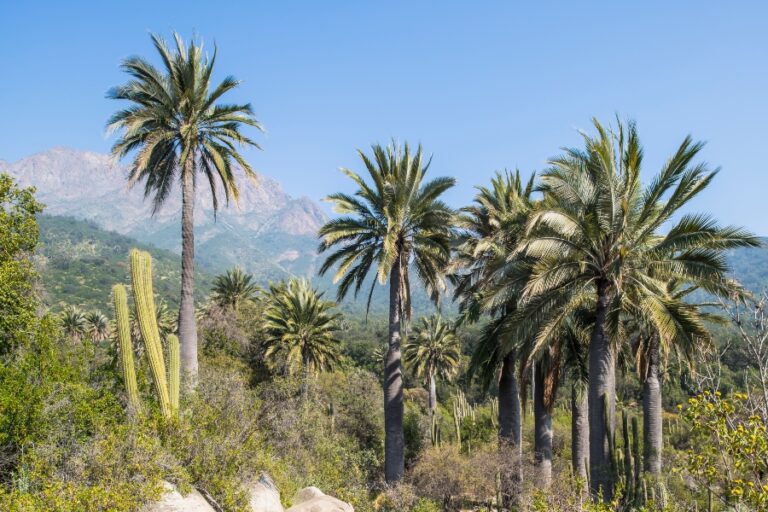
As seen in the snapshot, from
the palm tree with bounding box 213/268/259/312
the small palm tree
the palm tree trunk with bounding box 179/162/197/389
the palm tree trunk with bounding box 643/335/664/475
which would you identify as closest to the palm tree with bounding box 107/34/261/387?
the palm tree trunk with bounding box 179/162/197/389

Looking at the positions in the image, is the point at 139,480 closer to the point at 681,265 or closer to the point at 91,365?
the point at 91,365

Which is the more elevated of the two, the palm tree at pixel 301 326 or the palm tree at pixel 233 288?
the palm tree at pixel 233 288

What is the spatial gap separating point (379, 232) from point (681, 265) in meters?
8.57

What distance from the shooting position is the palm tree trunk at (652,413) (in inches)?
622

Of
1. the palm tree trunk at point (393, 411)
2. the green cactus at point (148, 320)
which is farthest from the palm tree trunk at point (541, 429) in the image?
the green cactus at point (148, 320)

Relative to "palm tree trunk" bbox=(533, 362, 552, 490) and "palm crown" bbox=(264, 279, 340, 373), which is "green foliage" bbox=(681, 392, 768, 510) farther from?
"palm crown" bbox=(264, 279, 340, 373)

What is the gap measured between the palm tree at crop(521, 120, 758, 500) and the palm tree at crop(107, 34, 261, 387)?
958 cm

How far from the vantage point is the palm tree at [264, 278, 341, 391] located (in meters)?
25.4

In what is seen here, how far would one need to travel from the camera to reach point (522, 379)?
14234mm

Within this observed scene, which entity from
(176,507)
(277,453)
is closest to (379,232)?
(277,453)

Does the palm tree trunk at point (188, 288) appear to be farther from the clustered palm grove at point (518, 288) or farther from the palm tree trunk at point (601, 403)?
the palm tree trunk at point (601, 403)

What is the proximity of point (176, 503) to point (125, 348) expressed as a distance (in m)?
4.05

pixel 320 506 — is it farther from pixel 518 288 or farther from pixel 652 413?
pixel 652 413

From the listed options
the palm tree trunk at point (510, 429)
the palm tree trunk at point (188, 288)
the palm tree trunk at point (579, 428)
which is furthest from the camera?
the palm tree trunk at point (510, 429)
